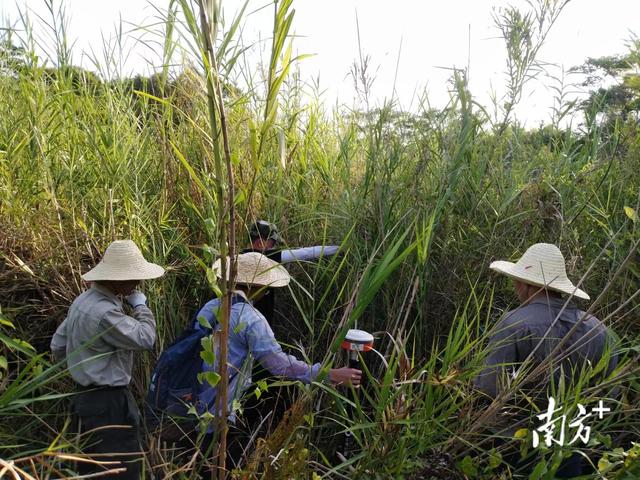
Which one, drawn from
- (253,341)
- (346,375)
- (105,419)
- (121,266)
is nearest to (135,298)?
(121,266)

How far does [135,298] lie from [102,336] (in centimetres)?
24

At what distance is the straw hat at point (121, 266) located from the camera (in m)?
2.45

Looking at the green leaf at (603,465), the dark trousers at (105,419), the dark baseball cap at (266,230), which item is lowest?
the dark trousers at (105,419)

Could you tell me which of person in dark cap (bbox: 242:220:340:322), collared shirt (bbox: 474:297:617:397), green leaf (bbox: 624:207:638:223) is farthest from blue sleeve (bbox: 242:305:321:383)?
green leaf (bbox: 624:207:638:223)

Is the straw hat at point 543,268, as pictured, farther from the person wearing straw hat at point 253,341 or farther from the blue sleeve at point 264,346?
the blue sleeve at point 264,346

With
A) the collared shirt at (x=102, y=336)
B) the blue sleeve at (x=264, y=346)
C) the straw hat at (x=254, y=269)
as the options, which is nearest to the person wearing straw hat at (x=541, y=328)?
the blue sleeve at (x=264, y=346)

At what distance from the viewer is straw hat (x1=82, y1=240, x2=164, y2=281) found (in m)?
2.45

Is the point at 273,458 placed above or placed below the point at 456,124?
below

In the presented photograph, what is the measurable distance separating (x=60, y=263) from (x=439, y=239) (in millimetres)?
1823

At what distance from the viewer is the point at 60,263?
111 inches

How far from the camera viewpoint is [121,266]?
8.11 ft

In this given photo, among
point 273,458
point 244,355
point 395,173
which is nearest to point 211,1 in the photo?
point 273,458

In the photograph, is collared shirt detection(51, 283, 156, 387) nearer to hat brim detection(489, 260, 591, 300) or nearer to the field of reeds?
the field of reeds

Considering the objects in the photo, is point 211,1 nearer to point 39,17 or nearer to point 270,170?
point 270,170
